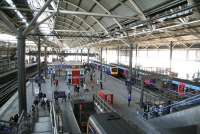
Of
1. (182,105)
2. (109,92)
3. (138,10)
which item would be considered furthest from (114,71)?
(182,105)

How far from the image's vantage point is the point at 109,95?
69.6 ft

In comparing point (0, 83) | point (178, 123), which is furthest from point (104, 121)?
point (0, 83)

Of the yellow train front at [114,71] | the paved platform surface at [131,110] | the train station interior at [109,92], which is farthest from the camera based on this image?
the yellow train front at [114,71]

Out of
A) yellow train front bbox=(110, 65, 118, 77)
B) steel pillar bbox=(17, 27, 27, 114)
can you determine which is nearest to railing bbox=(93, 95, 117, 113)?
steel pillar bbox=(17, 27, 27, 114)

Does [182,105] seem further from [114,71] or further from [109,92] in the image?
[114,71]

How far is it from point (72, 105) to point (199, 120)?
15.0 metres

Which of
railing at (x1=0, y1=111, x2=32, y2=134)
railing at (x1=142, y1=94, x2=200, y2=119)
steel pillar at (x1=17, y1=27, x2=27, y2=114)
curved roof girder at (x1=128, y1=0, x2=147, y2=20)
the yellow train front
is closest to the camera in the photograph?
railing at (x1=142, y1=94, x2=200, y2=119)

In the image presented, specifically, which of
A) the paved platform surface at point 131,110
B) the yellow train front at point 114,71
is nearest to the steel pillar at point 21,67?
the paved platform surface at point 131,110

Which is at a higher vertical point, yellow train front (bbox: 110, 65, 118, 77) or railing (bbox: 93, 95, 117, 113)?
yellow train front (bbox: 110, 65, 118, 77)

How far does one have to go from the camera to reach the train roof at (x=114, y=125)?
8.31 m

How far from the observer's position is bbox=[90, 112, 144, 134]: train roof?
831cm

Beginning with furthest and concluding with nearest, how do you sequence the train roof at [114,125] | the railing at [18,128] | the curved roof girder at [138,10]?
1. the curved roof girder at [138,10]
2. the railing at [18,128]
3. the train roof at [114,125]

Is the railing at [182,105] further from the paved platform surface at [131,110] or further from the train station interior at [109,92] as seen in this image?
the paved platform surface at [131,110]

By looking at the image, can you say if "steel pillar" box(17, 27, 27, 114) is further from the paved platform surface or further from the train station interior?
the paved platform surface
